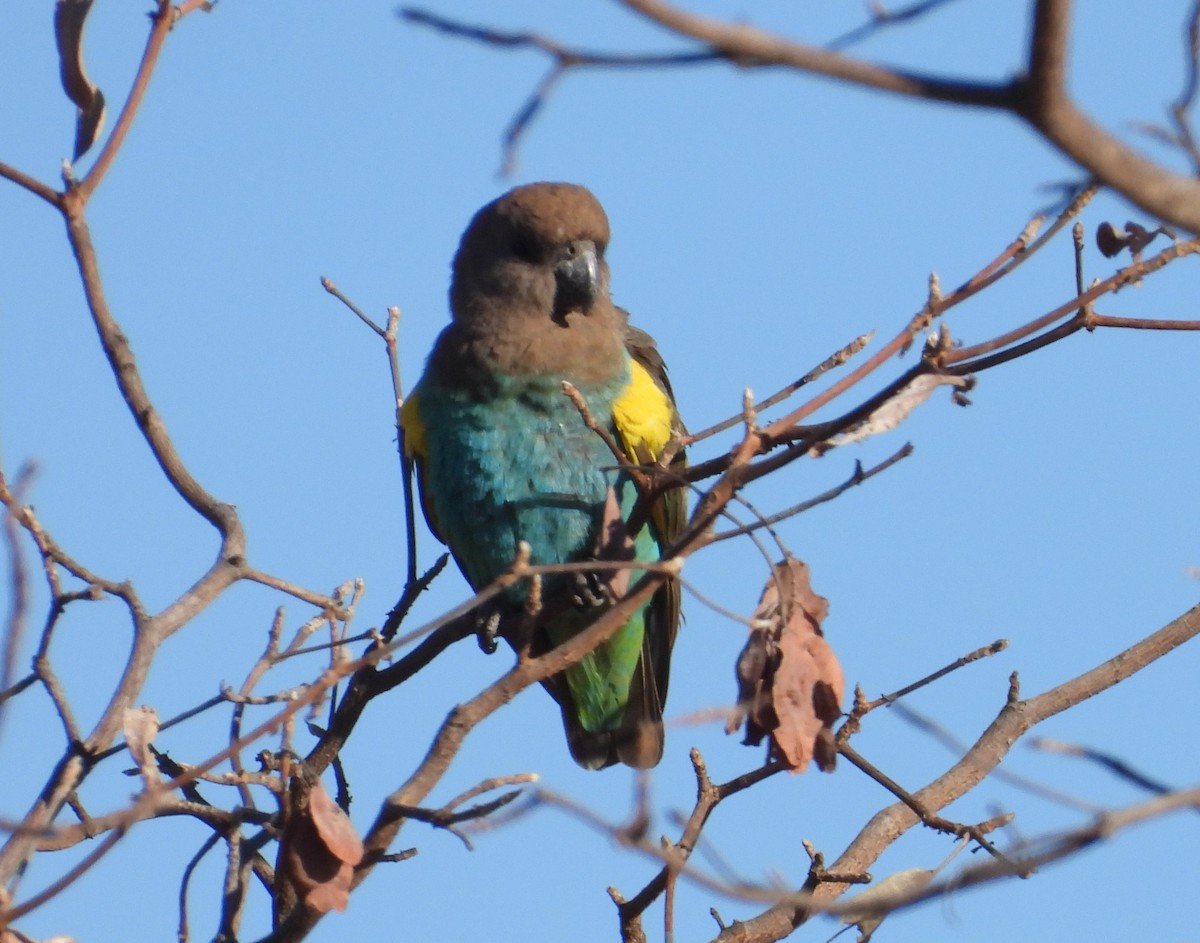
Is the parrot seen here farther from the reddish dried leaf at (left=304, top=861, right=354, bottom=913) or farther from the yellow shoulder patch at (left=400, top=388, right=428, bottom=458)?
the reddish dried leaf at (left=304, top=861, right=354, bottom=913)

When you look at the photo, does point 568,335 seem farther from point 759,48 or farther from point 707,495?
point 759,48

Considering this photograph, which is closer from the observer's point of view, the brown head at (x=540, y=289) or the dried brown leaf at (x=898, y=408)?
the dried brown leaf at (x=898, y=408)

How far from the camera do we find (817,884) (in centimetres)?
321

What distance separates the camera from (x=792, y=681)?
274 cm

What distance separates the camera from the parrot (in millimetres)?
4570

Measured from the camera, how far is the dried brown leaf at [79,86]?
281cm

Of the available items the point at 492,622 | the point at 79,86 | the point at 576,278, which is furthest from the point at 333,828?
the point at 576,278

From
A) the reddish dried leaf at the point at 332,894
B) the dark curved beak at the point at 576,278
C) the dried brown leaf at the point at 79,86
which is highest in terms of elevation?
the dark curved beak at the point at 576,278

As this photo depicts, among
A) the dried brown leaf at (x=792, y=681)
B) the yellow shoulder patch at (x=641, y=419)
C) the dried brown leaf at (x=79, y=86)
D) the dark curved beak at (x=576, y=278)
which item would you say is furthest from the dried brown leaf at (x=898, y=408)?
the dark curved beak at (x=576, y=278)

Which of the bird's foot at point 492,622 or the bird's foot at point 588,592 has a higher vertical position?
the bird's foot at point 492,622

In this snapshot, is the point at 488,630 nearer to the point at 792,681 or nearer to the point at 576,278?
the point at 576,278

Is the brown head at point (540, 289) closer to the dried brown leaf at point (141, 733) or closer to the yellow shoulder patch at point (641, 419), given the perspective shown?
the yellow shoulder patch at point (641, 419)

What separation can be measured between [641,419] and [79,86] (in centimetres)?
215

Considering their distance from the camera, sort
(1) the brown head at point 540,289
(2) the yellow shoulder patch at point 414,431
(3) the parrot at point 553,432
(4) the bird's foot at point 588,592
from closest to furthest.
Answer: (4) the bird's foot at point 588,592, (3) the parrot at point 553,432, (1) the brown head at point 540,289, (2) the yellow shoulder patch at point 414,431
